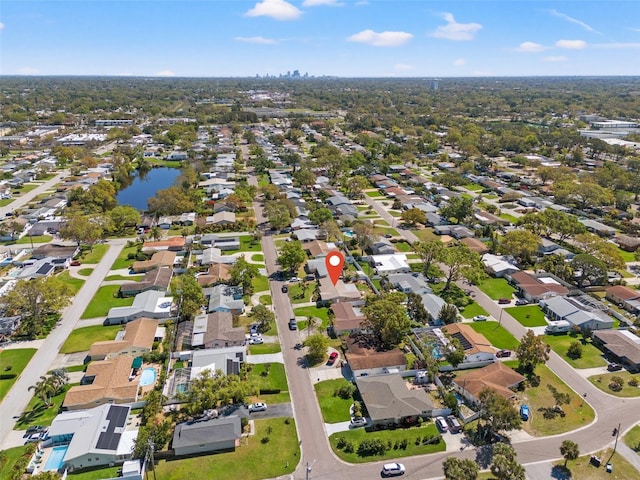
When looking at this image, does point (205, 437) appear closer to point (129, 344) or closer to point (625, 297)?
point (129, 344)

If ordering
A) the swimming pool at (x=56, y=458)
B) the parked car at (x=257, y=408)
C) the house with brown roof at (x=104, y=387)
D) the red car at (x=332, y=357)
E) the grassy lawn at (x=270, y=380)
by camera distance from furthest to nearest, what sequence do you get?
the red car at (x=332, y=357) → the grassy lawn at (x=270, y=380) → the parked car at (x=257, y=408) → the house with brown roof at (x=104, y=387) → the swimming pool at (x=56, y=458)

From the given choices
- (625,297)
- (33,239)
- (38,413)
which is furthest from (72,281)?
(625,297)

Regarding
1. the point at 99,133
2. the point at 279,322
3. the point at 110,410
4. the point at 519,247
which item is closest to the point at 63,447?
the point at 110,410

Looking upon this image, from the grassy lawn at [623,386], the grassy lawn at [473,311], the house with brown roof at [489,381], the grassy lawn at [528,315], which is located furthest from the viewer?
the grassy lawn at [473,311]

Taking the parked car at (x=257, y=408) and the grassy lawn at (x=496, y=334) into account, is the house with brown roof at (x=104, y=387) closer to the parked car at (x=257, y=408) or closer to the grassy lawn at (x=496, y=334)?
the parked car at (x=257, y=408)

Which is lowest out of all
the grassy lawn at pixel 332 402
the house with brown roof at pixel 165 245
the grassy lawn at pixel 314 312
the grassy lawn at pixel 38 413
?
the grassy lawn at pixel 332 402

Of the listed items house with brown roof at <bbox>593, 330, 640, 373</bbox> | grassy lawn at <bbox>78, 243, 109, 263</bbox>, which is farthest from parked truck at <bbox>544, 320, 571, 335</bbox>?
grassy lawn at <bbox>78, 243, 109, 263</bbox>

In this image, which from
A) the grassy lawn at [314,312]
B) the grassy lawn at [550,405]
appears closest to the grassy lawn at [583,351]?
the grassy lawn at [550,405]

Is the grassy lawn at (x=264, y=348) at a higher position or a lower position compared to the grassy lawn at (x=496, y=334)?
higher

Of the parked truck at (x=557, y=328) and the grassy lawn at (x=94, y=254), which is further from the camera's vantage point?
the grassy lawn at (x=94, y=254)
